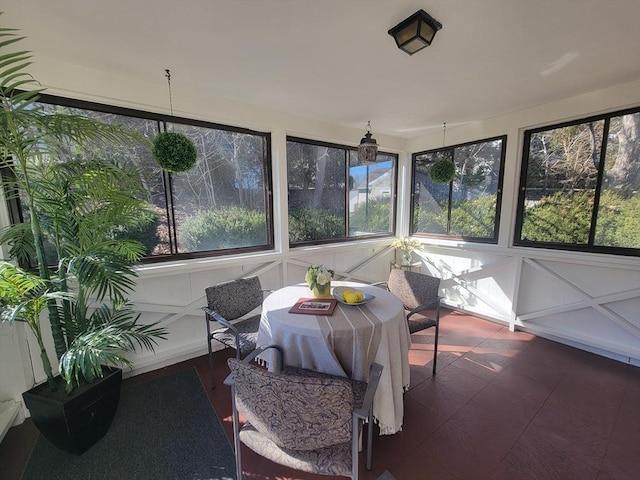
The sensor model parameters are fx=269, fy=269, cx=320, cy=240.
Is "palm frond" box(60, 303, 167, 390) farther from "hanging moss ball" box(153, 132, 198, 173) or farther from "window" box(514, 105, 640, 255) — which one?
"window" box(514, 105, 640, 255)

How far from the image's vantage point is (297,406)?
1.03 meters

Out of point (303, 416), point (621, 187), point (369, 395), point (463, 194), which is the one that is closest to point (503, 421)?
point (369, 395)

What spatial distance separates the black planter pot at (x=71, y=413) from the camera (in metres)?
1.58

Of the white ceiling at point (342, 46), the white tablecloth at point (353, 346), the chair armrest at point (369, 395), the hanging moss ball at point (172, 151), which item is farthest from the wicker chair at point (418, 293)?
the hanging moss ball at point (172, 151)

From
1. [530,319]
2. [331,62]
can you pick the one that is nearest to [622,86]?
[530,319]

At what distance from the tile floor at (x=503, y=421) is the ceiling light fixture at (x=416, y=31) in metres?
2.51

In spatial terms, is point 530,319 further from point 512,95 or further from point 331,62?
point 331,62

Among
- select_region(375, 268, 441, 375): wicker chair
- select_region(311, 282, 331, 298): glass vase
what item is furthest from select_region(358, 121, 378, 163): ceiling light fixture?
select_region(311, 282, 331, 298): glass vase

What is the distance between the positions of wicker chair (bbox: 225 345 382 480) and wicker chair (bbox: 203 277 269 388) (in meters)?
0.88

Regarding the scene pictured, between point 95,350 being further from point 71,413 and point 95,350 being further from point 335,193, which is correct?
point 335,193

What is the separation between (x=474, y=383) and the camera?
91.2 inches

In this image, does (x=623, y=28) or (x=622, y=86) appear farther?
(x=622, y=86)

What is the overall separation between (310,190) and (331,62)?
1678mm

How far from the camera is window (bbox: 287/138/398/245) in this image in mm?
3422
